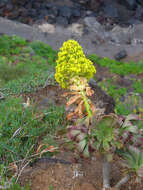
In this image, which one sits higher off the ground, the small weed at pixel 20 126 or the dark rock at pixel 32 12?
the dark rock at pixel 32 12

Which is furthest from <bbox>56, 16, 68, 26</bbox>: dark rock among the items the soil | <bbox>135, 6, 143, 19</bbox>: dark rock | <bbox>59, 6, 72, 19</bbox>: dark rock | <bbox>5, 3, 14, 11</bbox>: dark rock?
the soil

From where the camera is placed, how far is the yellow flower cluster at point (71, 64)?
7.80 feet

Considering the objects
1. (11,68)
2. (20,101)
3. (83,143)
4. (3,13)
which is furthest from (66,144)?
(3,13)

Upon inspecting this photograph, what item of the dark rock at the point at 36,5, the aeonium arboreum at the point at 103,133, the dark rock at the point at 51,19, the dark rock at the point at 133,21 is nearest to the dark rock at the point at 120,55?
the dark rock at the point at 133,21

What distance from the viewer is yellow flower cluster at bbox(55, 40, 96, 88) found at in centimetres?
238

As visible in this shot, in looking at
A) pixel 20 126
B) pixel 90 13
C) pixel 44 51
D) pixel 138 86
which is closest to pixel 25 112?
pixel 20 126

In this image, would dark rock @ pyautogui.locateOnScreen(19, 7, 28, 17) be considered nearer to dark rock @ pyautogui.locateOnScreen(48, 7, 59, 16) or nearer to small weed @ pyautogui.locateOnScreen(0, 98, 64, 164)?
dark rock @ pyautogui.locateOnScreen(48, 7, 59, 16)

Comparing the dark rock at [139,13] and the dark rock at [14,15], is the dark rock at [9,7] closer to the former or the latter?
the dark rock at [14,15]

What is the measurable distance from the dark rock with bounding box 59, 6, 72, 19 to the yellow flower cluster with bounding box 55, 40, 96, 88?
14.7 meters

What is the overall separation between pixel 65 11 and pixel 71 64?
15479mm

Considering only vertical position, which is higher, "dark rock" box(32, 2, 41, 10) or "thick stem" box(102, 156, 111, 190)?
"dark rock" box(32, 2, 41, 10)

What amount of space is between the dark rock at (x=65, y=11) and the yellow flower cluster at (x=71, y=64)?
1471 centimetres

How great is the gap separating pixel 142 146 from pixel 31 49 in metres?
8.73

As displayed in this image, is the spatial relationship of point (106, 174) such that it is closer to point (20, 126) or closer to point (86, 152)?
point (86, 152)
